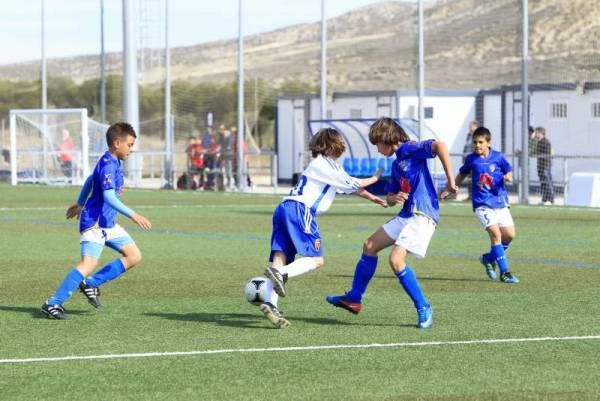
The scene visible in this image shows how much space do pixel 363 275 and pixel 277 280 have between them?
90cm

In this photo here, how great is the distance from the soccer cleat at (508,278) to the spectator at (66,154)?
32.7 m

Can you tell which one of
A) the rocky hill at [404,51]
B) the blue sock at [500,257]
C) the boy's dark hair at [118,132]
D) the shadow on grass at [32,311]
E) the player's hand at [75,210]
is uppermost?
the rocky hill at [404,51]

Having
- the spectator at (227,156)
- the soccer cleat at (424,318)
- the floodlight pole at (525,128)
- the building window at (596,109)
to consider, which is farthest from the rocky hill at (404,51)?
the soccer cleat at (424,318)

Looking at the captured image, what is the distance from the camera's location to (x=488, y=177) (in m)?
16.4

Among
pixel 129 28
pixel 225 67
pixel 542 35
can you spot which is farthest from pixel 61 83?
pixel 129 28

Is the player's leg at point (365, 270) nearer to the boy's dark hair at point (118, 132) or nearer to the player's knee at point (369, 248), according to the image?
the player's knee at point (369, 248)

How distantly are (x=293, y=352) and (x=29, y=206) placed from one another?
72.9 ft

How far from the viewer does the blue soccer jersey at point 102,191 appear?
1206cm

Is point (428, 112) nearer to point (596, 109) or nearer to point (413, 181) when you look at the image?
point (596, 109)

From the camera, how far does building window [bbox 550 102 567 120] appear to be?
43531mm

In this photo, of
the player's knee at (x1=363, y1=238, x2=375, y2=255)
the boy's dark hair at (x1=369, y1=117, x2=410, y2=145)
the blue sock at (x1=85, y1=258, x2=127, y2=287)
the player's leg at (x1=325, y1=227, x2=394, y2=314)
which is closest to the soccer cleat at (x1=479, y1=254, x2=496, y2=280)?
the player's leg at (x1=325, y1=227, x2=394, y2=314)

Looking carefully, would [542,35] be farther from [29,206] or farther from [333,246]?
[333,246]

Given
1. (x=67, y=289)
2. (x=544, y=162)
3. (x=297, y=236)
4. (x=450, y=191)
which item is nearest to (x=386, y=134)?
(x=297, y=236)

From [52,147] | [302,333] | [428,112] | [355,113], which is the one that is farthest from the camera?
[355,113]
